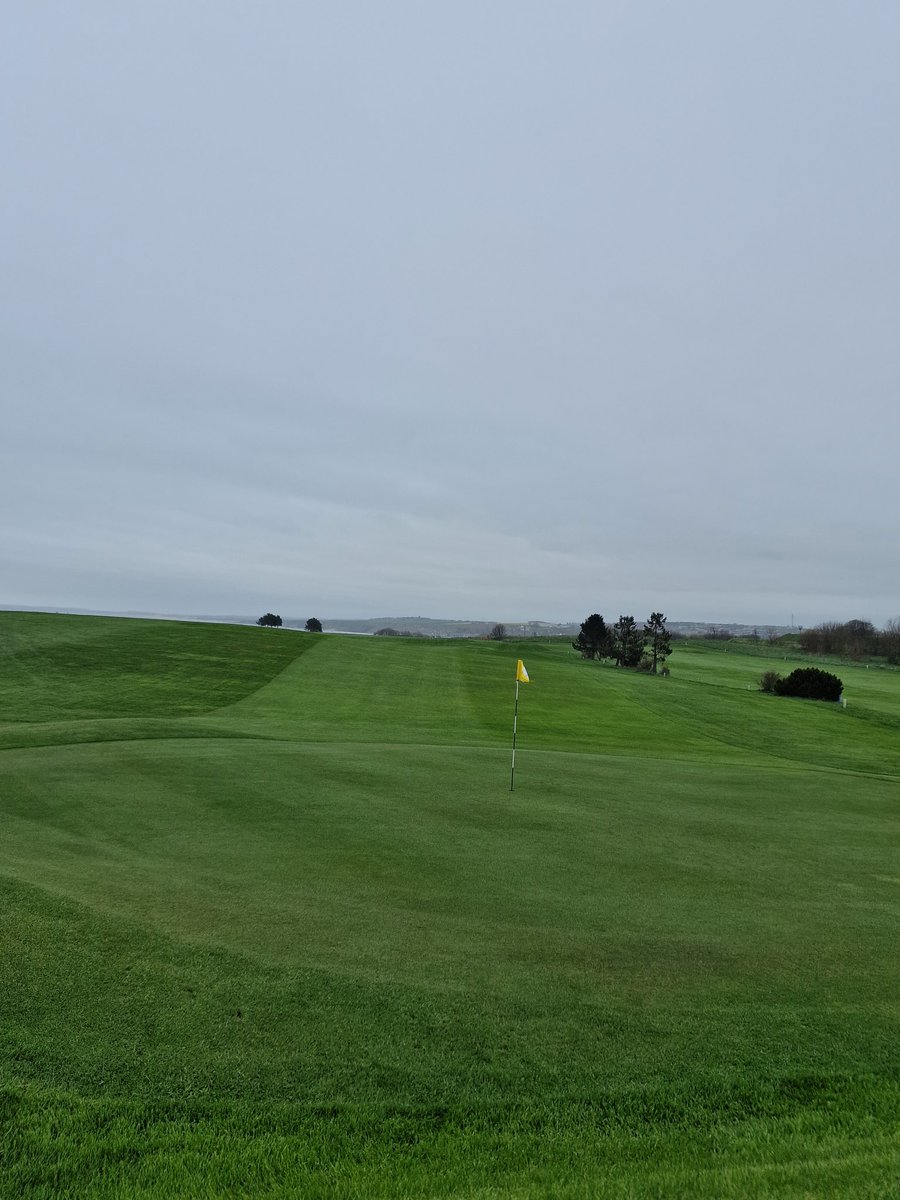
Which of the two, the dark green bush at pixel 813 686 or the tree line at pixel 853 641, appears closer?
the dark green bush at pixel 813 686

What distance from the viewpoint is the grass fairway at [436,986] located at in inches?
122

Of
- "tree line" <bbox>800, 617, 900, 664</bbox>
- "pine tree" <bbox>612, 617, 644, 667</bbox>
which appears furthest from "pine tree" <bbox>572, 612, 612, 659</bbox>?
"tree line" <bbox>800, 617, 900, 664</bbox>

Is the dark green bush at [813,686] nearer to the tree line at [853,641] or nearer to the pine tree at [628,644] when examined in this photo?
the pine tree at [628,644]

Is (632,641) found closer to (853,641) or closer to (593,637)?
(593,637)

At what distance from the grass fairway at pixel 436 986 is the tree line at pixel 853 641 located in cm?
8059

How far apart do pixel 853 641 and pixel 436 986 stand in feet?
306

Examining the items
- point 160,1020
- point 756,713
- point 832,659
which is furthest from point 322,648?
point 832,659

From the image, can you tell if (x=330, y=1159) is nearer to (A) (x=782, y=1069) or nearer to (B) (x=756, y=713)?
(A) (x=782, y=1069)

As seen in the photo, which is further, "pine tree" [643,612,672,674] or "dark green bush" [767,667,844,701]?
"pine tree" [643,612,672,674]

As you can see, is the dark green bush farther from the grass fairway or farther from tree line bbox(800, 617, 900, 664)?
tree line bbox(800, 617, 900, 664)

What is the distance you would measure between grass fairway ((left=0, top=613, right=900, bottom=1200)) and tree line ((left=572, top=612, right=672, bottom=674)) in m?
43.1

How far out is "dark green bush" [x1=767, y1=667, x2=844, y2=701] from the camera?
35500 mm

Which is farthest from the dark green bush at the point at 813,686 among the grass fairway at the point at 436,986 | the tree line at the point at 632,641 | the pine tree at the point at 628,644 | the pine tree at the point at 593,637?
the grass fairway at the point at 436,986

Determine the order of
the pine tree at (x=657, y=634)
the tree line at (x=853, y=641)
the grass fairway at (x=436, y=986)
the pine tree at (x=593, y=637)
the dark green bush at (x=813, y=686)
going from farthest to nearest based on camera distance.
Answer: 1. the tree line at (x=853, y=641)
2. the pine tree at (x=593, y=637)
3. the pine tree at (x=657, y=634)
4. the dark green bush at (x=813, y=686)
5. the grass fairway at (x=436, y=986)
